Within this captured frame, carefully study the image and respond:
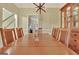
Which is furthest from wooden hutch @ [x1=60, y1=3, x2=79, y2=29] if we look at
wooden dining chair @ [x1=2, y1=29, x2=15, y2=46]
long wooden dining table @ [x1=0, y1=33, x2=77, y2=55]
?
wooden dining chair @ [x1=2, y1=29, x2=15, y2=46]

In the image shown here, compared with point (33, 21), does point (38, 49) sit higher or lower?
lower

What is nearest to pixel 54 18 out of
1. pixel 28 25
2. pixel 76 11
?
pixel 28 25

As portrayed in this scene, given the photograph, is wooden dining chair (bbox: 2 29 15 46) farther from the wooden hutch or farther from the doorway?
the wooden hutch

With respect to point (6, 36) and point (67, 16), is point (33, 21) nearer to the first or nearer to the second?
point (6, 36)

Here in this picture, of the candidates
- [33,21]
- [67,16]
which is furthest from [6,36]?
[67,16]

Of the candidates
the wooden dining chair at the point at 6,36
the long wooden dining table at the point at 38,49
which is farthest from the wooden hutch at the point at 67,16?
the wooden dining chair at the point at 6,36

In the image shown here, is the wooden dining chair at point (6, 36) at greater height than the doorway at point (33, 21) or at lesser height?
lesser

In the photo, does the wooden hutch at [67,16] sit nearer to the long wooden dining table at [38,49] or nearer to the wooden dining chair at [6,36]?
the long wooden dining table at [38,49]

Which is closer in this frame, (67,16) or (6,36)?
(6,36)

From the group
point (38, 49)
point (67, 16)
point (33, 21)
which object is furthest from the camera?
point (67, 16)

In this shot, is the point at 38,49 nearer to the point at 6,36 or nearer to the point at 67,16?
the point at 6,36

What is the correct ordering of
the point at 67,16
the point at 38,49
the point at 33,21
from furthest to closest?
the point at 67,16, the point at 33,21, the point at 38,49

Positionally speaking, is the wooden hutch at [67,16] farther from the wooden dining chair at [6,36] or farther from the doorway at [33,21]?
the wooden dining chair at [6,36]

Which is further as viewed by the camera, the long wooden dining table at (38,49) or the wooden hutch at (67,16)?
the wooden hutch at (67,16)
